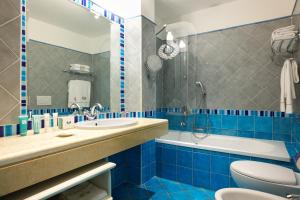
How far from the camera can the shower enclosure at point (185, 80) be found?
2858 millimetres

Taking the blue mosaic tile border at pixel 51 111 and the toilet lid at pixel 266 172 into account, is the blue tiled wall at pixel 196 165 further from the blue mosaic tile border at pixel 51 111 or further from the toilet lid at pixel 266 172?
the blue mosaic tile border at pixel 51 111

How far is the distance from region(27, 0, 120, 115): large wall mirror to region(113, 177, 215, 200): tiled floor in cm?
97

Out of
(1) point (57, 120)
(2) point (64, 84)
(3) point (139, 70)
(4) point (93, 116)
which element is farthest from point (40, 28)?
(3) point (139, 70)

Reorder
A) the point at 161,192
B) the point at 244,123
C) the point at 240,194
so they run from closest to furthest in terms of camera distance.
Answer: the point at 240,194
the point at 161,192
the point at 244,123

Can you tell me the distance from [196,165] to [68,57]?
184 centimetres

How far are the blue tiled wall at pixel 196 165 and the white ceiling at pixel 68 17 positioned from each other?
164 cm

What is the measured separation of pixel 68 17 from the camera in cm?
175

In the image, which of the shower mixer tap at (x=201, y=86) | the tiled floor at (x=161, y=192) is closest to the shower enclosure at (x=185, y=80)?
the shower mixer tap at (x=201, y=86)

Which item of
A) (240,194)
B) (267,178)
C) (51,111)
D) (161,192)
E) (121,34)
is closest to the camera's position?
(240,194)

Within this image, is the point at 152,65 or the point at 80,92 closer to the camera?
the point at 80,92

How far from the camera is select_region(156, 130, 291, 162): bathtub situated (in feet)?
6.15

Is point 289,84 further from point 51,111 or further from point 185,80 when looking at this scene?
point 51,111

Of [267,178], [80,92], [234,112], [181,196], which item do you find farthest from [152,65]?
[267,178]

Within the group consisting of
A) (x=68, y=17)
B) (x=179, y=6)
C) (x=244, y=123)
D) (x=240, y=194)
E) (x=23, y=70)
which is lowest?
(x=240, y=194)
